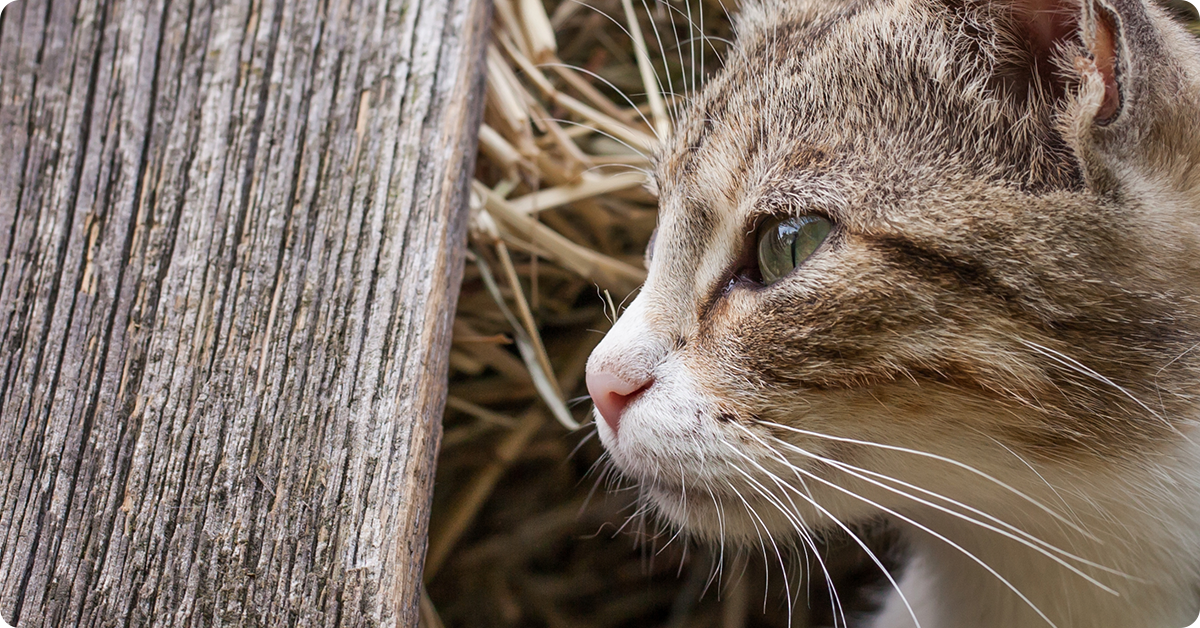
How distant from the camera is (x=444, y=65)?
4.42 feet

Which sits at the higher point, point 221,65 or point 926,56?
point 926,56

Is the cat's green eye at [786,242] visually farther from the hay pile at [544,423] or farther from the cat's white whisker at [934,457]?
the hay pile at [544,423]

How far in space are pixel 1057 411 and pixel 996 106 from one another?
14.3 inches

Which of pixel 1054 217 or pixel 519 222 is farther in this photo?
pixel 519 222

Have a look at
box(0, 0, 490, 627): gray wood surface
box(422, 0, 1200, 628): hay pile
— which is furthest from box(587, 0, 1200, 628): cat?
box(422, 0, 1200, 628): hay pile

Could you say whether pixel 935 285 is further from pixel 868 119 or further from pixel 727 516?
pixel 727 516

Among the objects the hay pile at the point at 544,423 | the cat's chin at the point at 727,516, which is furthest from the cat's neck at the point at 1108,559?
the hay pile at the point at 544,423

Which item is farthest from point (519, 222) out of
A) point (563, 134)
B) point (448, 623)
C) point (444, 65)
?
point (448, 623)

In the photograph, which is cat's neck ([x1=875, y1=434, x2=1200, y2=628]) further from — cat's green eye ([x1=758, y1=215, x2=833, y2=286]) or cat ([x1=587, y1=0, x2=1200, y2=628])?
cat's green eye ([x1=758, y1=215, x2=833, y2=286])

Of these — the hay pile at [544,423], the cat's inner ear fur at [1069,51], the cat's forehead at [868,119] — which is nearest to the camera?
the cat's inner ear fur at [1069,51]

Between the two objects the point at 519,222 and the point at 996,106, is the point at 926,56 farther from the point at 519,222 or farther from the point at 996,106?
the point at 519,222

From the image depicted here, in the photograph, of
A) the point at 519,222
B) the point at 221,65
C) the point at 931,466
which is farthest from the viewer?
the point at 519,222

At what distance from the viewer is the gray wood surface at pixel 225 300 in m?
1.03

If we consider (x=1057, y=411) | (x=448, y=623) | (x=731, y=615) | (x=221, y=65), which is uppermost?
(x=221, y=65)
